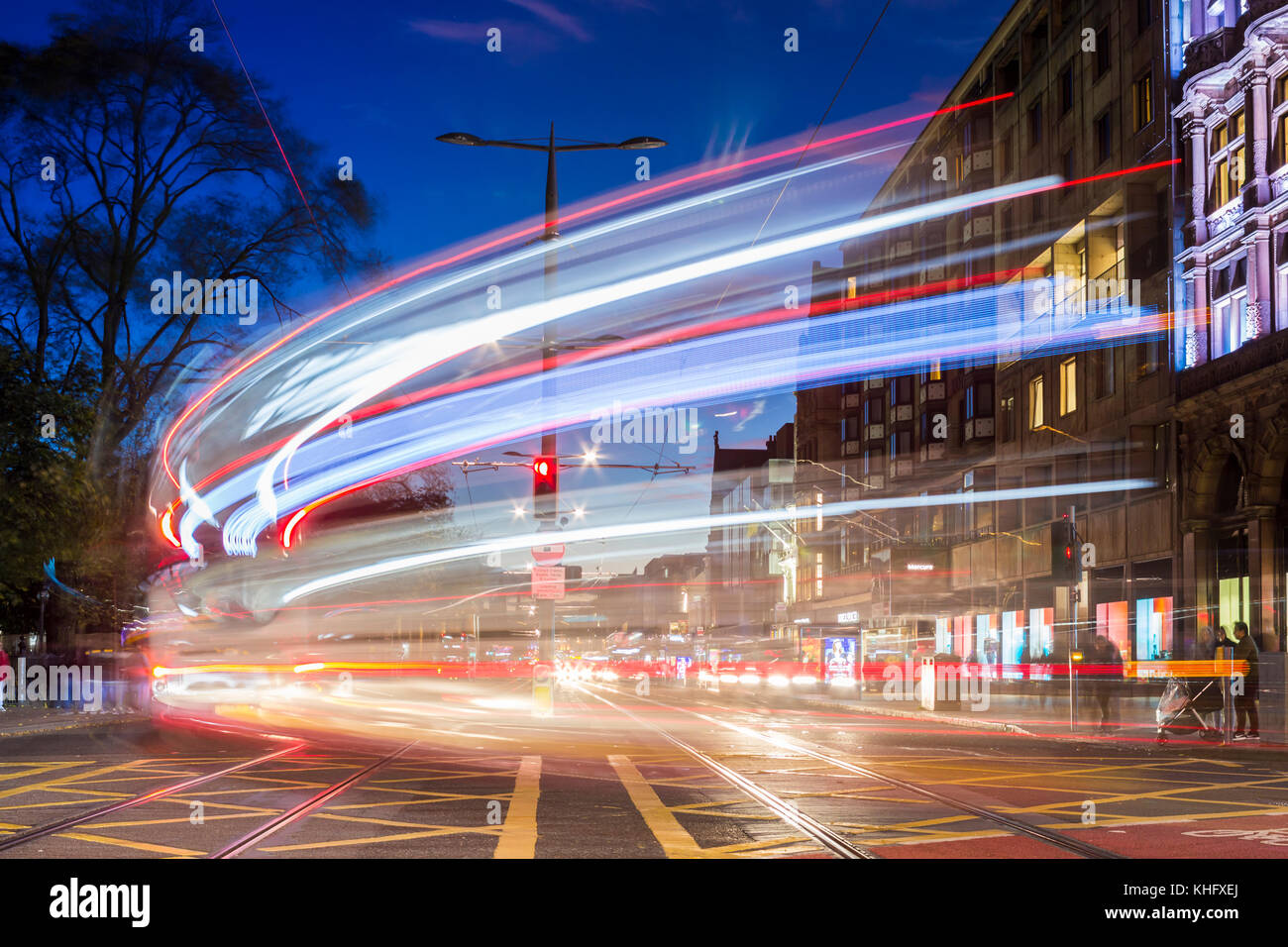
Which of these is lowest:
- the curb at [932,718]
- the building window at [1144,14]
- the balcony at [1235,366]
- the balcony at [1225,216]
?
the curb at [932,718]

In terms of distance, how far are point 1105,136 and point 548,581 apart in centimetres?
2457

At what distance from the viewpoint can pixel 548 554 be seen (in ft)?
84.1

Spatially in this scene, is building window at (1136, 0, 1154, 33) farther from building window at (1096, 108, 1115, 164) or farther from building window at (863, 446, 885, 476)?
building window at (863, 446, 885, 476)

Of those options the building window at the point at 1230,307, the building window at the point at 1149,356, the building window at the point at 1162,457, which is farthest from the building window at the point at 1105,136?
the building window at the point at 1162,457

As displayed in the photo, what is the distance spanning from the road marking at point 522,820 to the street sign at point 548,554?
8695mm

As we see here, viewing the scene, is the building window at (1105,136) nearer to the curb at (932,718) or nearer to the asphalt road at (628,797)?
the curb at (932,718)

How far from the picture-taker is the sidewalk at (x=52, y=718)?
82.3ft

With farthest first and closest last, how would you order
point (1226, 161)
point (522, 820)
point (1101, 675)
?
point (1226, 161) → point (1101, 675) → point (522, 820)

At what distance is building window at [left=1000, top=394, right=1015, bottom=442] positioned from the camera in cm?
4900

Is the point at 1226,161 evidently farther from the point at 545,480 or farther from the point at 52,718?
the point at 52,718

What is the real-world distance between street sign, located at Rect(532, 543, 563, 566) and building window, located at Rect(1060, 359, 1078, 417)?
2254 cm

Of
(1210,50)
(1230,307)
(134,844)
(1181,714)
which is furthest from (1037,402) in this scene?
(134,844)

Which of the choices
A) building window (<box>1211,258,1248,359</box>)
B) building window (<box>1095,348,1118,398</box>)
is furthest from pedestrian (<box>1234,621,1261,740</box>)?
building window (<box>1095,348,1118,398</box>)
